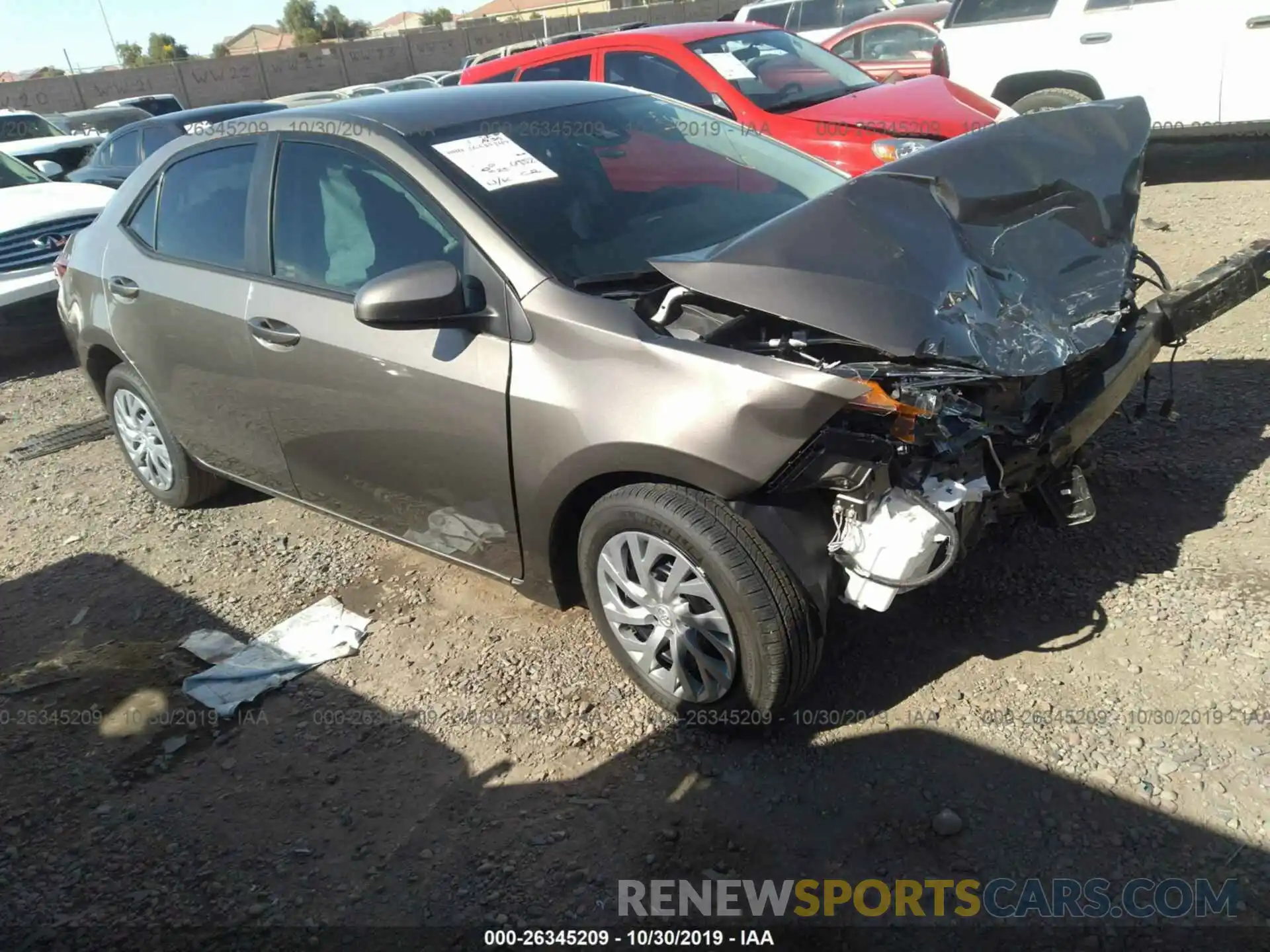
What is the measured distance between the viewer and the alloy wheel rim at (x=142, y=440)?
15.3 ft

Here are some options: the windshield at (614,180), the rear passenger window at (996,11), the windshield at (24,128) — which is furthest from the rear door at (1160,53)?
the windshield at (24,128)

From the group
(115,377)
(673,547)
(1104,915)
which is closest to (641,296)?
(673,547)

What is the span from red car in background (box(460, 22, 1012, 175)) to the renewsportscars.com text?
4723mm

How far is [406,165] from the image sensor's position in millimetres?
3127

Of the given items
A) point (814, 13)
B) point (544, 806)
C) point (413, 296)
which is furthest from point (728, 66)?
point (814, 13)

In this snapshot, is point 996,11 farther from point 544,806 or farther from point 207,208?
point 544,806

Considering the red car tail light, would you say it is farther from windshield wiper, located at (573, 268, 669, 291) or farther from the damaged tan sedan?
windshield wiper, located at (573, 268, 669, 291)

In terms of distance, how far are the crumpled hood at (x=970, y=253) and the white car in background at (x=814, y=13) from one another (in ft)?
39.8

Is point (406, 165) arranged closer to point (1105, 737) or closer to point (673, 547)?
point (673, 547)

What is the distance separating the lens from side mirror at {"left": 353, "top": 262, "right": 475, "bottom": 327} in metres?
2.80

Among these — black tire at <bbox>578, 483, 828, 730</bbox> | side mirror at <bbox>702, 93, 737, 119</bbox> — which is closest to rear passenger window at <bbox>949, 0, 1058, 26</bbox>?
side mirror at <bbox>702, 93, 737, 119</bbox>

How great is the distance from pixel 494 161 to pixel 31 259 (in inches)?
233

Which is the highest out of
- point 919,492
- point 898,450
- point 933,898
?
point 898,450

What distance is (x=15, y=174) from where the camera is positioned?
28.0ft
